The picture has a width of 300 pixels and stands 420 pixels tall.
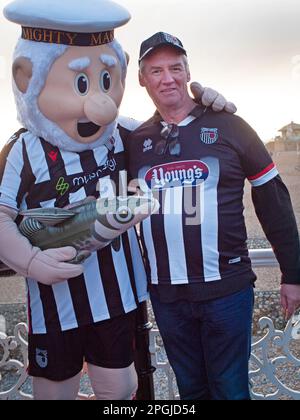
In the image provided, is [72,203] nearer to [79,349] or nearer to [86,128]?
[86,128]

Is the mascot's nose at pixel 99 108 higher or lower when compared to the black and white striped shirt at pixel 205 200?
higher

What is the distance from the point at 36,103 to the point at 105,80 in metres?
0.20

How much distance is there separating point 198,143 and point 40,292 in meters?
0.60

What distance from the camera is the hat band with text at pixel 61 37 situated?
1.16 m

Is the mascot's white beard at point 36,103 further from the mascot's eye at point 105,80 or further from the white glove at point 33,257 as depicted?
the white glove at point 33,257

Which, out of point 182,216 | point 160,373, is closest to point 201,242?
point 182,216

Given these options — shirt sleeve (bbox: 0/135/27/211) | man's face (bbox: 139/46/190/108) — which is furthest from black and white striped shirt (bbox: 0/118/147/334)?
man's face (bbox: 139/46/190/108)

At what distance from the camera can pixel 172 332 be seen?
1269 millimetres

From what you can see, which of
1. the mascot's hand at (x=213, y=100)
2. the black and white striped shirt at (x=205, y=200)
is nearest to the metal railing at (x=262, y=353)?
the black and white striped shirt at (x=205, y=200)

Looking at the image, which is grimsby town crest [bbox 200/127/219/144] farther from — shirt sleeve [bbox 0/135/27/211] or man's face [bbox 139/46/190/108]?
shirt sleeve [bbox 0/135/27/211]

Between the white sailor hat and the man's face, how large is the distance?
5.1 inches

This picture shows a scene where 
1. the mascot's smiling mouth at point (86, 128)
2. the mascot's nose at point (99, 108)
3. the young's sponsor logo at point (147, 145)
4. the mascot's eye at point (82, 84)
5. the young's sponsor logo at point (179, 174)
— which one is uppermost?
the mascot's eye at point (82, 84)

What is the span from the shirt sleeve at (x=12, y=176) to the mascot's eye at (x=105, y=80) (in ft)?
0.88
